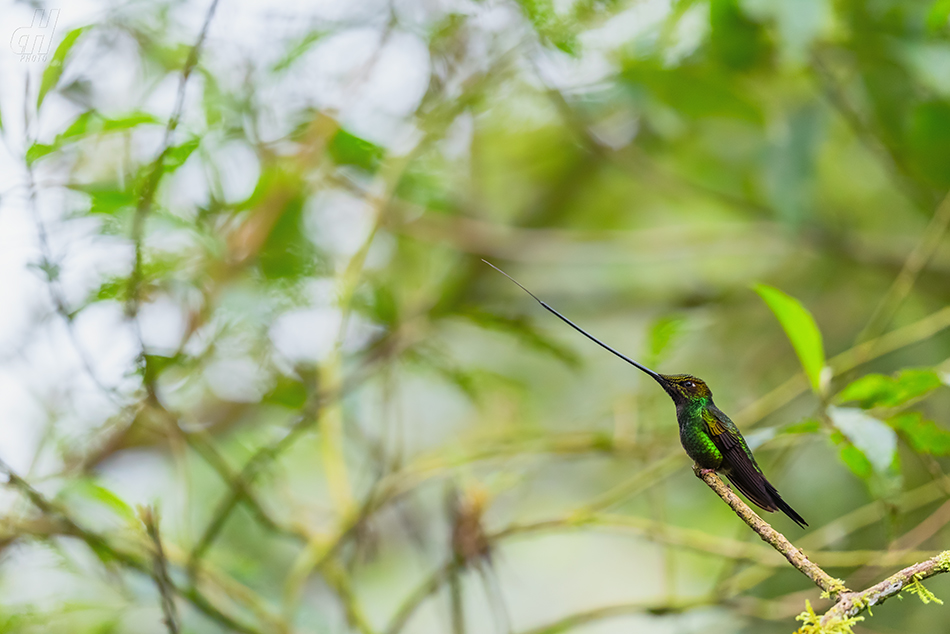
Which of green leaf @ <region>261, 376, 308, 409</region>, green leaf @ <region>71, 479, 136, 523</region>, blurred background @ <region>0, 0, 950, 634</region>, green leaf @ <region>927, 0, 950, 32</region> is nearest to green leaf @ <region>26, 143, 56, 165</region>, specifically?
blurred background @ <region>0, 0, 950, 634</region>

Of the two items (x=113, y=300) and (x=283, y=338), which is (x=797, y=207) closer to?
(x=283, y=338)

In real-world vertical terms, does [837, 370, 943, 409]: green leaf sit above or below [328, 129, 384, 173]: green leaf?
below

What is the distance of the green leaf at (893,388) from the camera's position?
Result: 2.17ft

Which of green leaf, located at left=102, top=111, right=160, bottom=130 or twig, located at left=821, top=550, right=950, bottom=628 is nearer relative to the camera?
twig, located at left=821, top=550, right=950, bottom=628

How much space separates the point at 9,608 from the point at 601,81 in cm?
128

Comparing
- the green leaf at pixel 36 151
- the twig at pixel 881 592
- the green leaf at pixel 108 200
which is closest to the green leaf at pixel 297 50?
the green leaf at pixel 108 200

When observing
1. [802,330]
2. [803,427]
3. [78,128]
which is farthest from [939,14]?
[78,128]

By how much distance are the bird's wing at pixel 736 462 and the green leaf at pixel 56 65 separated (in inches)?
25.0

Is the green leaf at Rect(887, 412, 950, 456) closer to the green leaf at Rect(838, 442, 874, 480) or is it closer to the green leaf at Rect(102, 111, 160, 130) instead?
the green leaf at Rect(838, 442, 874, 480)

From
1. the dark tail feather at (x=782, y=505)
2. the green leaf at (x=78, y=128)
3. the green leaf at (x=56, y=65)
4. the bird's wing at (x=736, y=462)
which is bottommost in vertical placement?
the dark tail feather at (x=782, y=505)

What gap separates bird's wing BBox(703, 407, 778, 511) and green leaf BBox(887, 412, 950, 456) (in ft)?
0.80

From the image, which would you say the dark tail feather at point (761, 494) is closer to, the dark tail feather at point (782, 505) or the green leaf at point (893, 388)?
the dark tail feather at point (782, 505)

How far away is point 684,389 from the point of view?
522 millimetres

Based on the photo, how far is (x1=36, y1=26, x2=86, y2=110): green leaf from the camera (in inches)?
25.9
